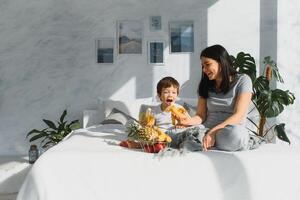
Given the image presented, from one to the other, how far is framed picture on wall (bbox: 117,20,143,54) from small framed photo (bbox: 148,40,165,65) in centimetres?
14

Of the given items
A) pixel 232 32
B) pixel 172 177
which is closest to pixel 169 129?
pixel 172 177

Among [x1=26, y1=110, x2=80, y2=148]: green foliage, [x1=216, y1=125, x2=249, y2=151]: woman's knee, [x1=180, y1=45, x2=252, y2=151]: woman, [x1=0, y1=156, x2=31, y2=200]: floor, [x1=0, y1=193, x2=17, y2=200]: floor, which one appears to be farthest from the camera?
[x1=26, y1=110, x2=80, y2=148]: green foliage

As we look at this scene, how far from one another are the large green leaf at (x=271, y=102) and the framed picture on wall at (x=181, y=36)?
1373mm

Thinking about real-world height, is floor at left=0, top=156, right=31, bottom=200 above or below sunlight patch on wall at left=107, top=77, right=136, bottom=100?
below

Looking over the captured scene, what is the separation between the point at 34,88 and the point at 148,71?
150cm

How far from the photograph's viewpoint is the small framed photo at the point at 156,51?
5.33 meters

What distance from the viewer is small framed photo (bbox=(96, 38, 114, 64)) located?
534cm

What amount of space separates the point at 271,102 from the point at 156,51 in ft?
5.63

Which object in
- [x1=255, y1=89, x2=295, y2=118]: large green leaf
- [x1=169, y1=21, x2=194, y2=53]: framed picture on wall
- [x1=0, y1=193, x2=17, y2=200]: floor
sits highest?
[x1=169, y1=21, x2=194, y2=53]: framed picture on wall

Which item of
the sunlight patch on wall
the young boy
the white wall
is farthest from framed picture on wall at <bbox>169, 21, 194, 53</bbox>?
the young boy

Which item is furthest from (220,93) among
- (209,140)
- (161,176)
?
(161,176)

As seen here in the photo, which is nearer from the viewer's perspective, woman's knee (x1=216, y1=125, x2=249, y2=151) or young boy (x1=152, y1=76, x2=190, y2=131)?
woman's knee (x1=216, y1=125, x2=249, y2=151)

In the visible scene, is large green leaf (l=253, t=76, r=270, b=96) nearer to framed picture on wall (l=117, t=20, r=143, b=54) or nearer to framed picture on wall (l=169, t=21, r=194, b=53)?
framed picture on wall (l=169, t=21, r=194, b=53)

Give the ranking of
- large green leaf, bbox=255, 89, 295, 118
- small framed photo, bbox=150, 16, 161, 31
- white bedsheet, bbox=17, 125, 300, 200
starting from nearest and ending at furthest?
white bedsheet, bbox=17, 125, 300, 200
large green leaf, bbox=255, 89, 295, 118
small framed photo, bbox=150, 16, 161, 31
